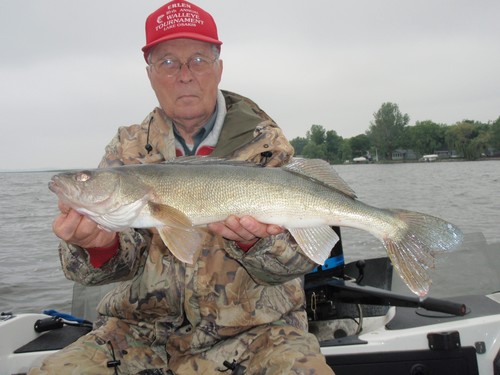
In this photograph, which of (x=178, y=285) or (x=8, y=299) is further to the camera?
(x=8, y=299)

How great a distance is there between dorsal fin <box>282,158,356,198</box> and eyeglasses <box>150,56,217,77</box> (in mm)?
1103

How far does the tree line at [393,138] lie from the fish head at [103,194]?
8788 centimetres

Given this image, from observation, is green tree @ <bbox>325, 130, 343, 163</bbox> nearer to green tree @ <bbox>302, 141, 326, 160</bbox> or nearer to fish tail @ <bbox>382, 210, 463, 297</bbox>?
green tree @ <bbox>302, 141, 326, 160</bbox>

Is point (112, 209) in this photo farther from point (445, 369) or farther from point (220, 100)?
point (445, 369)

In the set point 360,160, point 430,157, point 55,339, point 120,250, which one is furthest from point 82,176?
point 360,160

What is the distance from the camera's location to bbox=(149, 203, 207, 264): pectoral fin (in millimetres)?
3000

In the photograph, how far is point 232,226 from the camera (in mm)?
3109

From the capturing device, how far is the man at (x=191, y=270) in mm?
3148

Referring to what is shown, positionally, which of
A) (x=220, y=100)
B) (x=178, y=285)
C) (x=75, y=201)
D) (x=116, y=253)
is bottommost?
(x=178, y=285)

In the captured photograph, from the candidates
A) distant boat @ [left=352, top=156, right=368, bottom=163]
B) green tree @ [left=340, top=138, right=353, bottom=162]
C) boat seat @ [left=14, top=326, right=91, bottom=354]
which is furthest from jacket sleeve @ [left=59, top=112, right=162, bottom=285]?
green tree @ [left=340, top=138, right=353, bottom=162]

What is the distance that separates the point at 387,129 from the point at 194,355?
102m

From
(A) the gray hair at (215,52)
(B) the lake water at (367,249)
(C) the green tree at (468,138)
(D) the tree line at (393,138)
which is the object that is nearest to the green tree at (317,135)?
(D) the tree line at (393,138)

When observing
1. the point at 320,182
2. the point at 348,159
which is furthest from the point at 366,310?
the point at 348,159

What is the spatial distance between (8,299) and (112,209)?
7112mm
